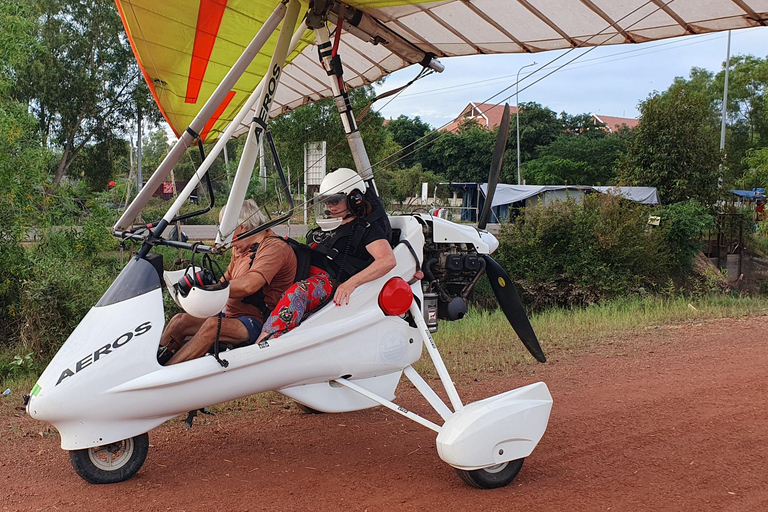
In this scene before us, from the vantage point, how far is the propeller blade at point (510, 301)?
5609 millimetres

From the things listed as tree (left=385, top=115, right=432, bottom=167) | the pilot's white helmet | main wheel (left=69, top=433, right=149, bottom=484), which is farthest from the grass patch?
tree (left=385, top=115, right=432, bottom=167)

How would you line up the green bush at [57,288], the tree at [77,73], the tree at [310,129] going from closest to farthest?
the green bush at [57,288] → the tree at [310,129] → the tree at [77,73]

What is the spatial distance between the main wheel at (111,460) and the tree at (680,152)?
21394 mm

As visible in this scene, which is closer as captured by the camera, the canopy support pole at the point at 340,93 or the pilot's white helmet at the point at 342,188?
the pilot's white helmet at the point at 342,188

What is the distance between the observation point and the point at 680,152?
22.0 m

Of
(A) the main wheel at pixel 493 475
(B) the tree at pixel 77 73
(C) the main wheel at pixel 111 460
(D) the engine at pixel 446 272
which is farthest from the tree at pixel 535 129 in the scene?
(C) the main wheel at pixel 111 460

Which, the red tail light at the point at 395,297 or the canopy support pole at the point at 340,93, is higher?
the canopy support pole at the point at 340,93

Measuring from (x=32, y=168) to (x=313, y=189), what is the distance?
18.9 ft

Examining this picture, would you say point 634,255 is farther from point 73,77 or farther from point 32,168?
point 73,77

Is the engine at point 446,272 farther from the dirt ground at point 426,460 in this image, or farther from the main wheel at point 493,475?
the main wheel at point 493,475

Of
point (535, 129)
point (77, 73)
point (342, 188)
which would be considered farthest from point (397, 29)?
point (535, 129)

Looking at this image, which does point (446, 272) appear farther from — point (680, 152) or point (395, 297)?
point (680, 152)

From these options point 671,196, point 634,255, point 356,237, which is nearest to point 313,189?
point 356,237

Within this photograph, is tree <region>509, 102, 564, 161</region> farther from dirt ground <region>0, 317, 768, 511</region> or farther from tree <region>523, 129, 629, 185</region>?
dirt ground <region>0, 317, 768, 511</region>
